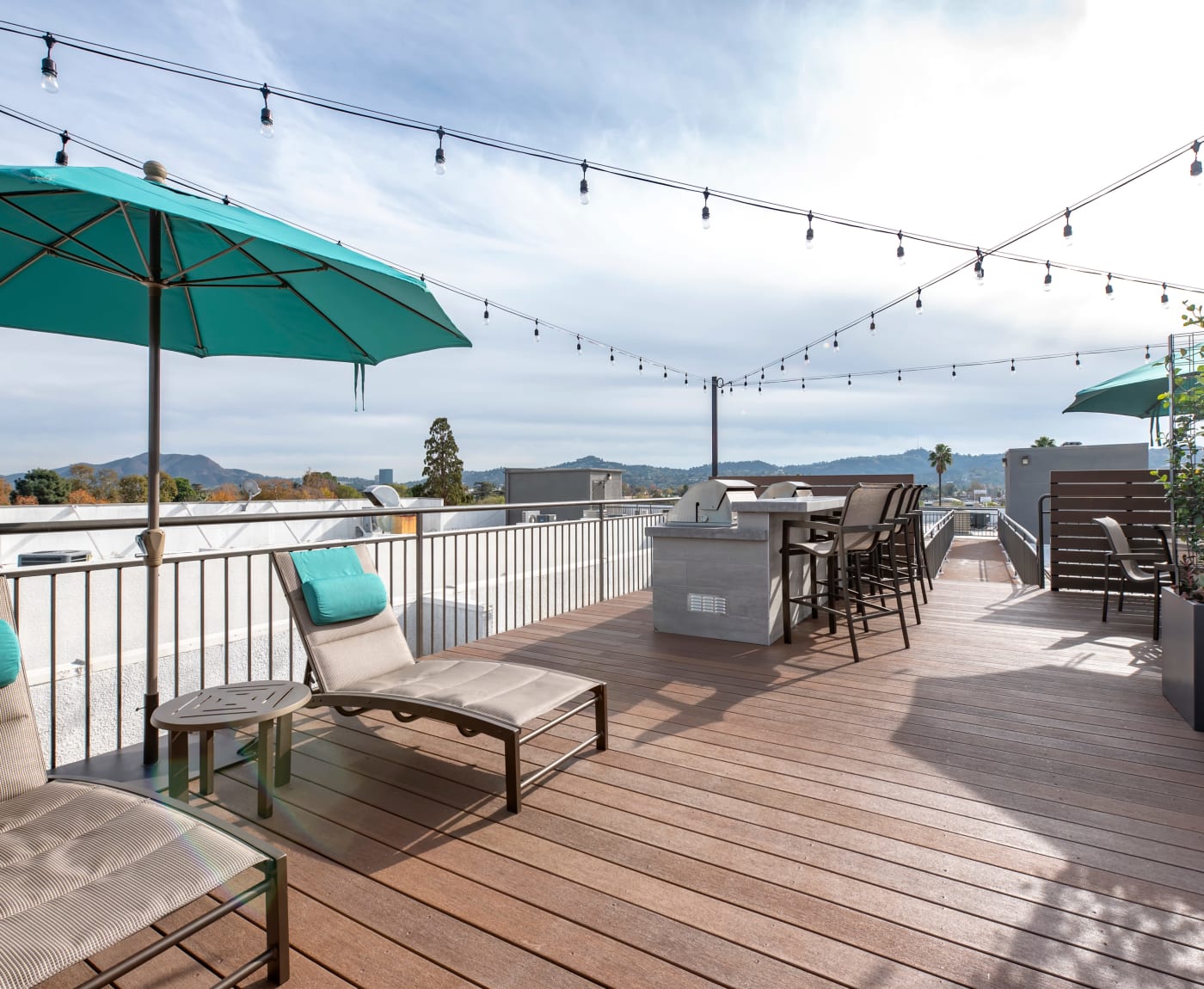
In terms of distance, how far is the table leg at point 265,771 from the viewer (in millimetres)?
2273

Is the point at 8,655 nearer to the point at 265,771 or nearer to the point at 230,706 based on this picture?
the point at 230,706

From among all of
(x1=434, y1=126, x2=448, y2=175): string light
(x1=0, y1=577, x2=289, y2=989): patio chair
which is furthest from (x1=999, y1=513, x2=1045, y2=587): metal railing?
(x1=0, y1=577, x2=289, y2=989): patio chair

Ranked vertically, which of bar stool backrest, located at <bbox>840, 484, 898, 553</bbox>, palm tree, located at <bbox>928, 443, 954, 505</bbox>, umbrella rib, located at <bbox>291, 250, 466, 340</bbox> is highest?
palm tree, located at <bbox>928, 443, 954, 505</bbox>

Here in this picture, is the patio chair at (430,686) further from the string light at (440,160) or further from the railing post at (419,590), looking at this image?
the string light at (440,160)

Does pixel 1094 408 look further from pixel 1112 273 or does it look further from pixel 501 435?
pixel 501 435

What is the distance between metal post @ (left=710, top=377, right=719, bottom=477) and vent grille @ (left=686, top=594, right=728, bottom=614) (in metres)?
9.30

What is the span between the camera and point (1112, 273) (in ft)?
25.5

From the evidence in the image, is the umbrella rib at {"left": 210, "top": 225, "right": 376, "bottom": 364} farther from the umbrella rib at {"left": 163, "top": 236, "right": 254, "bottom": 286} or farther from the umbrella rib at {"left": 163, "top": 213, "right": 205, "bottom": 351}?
the umbrella rib at {"left": 163, "top": 213, "right": 205, "bottom": 351}

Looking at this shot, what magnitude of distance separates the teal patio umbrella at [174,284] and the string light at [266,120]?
87.4 inches

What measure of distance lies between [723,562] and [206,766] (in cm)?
345

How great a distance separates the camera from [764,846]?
81.2 inches

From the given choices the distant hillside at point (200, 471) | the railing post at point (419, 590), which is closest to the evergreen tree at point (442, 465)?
the distant hillside at point (200, 471)

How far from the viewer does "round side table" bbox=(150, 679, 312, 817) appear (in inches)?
84.7

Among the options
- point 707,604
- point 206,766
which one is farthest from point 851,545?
point 206,766
